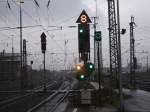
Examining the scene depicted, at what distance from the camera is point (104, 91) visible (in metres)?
39.5

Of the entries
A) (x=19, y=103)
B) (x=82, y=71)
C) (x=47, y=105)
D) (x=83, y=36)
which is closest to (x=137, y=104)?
(x=47, y=105)

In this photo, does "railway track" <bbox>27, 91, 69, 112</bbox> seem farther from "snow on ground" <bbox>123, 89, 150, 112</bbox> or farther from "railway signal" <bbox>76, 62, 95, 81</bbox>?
"railway signal" <bbox>76, 62, 95, 81</bbox>

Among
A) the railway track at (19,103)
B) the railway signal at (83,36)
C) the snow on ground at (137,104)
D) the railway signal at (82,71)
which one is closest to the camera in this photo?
the railway signal at (83,36)

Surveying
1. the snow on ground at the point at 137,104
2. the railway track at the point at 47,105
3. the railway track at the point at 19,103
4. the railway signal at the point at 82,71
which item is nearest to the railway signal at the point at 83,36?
the railway signal at the point at 82,71

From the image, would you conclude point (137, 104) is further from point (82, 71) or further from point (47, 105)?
point (82, 71)

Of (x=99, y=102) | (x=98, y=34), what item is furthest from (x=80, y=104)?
(x=98, y=34)

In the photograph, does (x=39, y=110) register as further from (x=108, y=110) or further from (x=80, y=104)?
(x=108, y=110)

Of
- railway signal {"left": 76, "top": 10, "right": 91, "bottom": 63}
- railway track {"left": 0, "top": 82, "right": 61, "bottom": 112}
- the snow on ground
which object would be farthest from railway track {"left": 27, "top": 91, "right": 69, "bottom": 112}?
railway signal {"left": 76, "top": 10, "right": 91, "bottom": 63}

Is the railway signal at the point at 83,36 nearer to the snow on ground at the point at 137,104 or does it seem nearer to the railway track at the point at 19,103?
the snow on ground at the point at 137,104

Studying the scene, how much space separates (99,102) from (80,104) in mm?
1829

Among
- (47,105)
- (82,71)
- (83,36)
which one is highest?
(83,36)

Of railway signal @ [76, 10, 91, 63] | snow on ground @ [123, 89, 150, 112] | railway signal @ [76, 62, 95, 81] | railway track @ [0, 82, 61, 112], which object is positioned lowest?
railway track @ [0, 82, 61, 112]

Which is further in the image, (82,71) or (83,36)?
(82,71)

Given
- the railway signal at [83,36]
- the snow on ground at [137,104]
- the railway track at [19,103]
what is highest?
the railway signal at [83,36]
